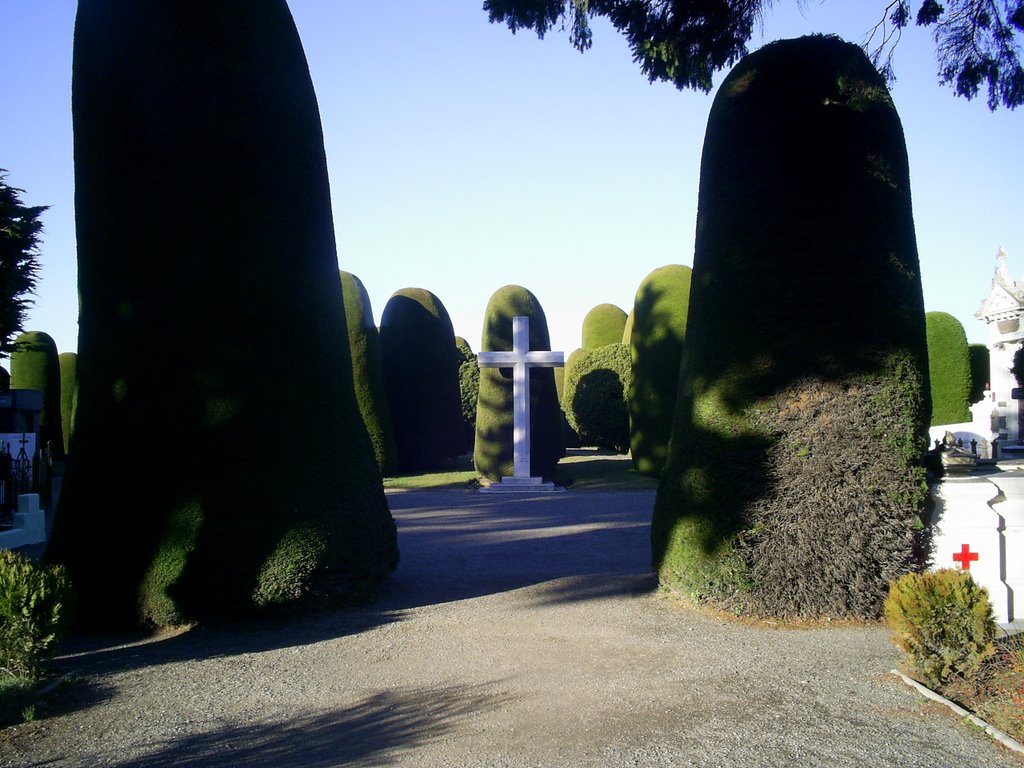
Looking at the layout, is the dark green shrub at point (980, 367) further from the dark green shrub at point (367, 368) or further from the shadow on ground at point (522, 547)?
the dark green shrub at point (367, 368)

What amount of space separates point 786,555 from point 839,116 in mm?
3718

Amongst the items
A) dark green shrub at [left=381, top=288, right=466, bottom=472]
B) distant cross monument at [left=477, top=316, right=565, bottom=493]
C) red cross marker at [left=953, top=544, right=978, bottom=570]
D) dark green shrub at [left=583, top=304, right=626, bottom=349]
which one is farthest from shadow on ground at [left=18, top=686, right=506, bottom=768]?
dark green shrub at [left=583, top=304, right=626, bottom=349]

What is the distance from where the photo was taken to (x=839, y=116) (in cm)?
720

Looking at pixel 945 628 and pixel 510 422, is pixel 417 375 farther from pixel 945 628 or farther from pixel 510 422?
pixel 945 628

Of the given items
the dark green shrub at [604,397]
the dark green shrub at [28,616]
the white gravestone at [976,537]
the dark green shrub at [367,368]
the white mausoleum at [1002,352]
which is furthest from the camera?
the white mausoleum at [1002,352]

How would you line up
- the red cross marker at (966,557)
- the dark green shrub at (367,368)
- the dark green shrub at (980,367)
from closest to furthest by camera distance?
the red cross marker at (966,557)
the dark green shrub at (367,368)
the dark green shrub at (980,367)

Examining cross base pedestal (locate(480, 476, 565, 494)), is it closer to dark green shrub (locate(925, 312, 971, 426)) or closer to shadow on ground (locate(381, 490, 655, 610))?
shadow on ground (locate(381, 490, 655, 610))

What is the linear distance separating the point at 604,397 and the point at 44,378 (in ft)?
66.7

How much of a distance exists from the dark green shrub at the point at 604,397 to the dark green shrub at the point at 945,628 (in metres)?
22.3

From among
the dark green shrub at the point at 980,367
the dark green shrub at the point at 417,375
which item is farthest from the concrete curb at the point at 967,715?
the dark green shrub at the point at 980,367

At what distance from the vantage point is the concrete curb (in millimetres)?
4148

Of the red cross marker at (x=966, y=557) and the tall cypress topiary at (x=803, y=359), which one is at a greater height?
the tall cypress topiary at (x=803, y=359)

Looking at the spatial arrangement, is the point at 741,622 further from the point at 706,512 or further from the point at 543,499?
the point at 543,499

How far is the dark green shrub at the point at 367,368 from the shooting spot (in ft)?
67.4
